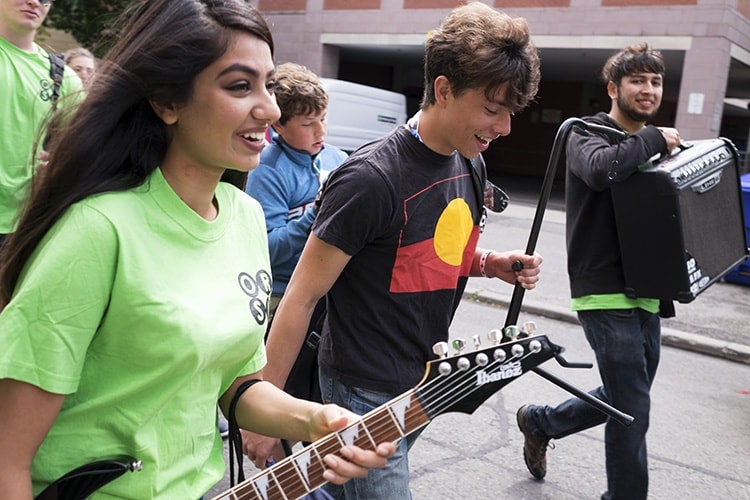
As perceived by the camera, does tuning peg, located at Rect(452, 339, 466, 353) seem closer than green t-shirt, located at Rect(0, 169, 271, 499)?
No

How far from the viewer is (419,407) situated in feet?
5.80

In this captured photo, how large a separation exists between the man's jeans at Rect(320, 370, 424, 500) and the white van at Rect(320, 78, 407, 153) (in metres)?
11.9

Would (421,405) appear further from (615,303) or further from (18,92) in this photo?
(18,92)

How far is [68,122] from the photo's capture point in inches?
60.8

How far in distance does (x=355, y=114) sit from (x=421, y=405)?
13.7 meters

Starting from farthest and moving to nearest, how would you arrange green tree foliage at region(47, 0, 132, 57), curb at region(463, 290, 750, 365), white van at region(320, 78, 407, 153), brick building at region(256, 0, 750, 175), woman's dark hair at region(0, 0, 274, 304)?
green tree foliage at region(47, 0, 132, 57) < brick building at region(256, 0, 750, 175) < white van at region(320, 78, 407, 153) < curb at region(463, 290, 750, 365) < woman's dark hair at region(0, 0, 274, 304)

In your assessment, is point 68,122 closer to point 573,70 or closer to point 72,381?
point 72,381

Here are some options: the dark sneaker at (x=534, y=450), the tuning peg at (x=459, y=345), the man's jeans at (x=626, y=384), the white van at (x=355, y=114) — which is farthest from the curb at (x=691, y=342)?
the white van at (x=355, y=114)

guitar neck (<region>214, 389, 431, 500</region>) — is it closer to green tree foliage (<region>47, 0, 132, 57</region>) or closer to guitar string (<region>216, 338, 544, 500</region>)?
guitar string (<region>216, 338, 544, 500</region>)

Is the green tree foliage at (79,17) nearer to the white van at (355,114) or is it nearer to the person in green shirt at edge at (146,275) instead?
the white van at (355,114)

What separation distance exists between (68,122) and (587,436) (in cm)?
385

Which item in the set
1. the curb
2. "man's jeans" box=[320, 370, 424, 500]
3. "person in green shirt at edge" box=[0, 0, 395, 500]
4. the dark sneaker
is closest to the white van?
the curb

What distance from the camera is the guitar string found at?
170 cm

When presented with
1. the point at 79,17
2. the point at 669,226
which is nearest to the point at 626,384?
the point at 669,226
